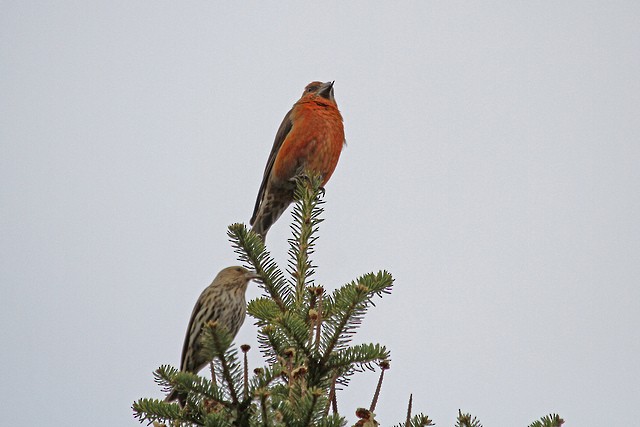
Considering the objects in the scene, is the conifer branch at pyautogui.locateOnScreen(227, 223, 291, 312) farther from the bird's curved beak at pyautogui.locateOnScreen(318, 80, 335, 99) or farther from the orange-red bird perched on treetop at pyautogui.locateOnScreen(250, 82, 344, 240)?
the bird's curved beak at pyautogui.locateOnScreen(318, 80, 335, 99)

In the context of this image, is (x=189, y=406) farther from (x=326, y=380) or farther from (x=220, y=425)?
(x=326, y=380)

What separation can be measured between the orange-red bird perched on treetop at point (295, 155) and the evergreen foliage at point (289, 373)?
11.4 feet

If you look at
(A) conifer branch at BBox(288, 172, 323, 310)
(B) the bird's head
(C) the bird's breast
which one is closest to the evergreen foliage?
(A) conifer branch at BBox(288, 172, 323, 310)

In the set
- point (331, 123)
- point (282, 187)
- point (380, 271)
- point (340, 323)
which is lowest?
point (340, 323)

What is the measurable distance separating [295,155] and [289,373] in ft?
14.5

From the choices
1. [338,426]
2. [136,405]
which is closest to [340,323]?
[338,426]

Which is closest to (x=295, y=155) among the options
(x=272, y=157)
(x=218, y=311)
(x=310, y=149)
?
(x=310, y=149)

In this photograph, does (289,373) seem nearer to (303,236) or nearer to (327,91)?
(303,236)

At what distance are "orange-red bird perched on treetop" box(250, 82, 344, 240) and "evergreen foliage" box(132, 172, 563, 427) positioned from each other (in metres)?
3.48

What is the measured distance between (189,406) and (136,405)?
0.21m

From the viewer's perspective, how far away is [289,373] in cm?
224

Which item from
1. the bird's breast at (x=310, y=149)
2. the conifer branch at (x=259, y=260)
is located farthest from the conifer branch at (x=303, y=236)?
the bird's breast at (x=310, y=149)

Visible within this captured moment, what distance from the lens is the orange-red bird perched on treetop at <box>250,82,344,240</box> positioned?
6.50m

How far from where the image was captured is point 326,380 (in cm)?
247
